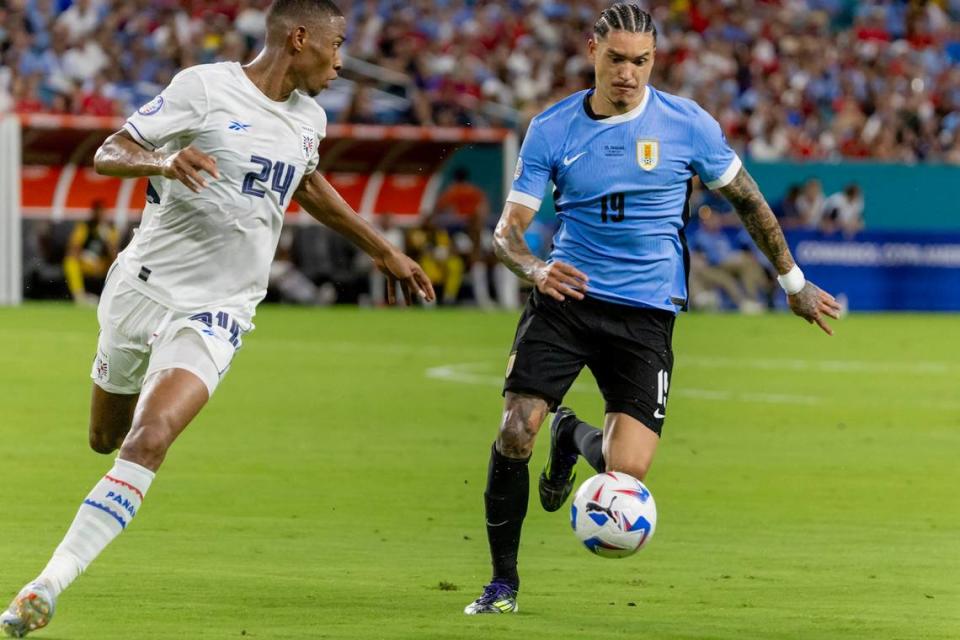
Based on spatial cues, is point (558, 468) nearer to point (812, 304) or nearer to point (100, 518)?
point (812, 304)

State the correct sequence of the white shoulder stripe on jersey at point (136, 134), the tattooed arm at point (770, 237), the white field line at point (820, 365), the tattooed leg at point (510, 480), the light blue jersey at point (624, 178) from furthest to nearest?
1. the white field line at point (820, 365)
2. the tattooed arm at point (770, 237)
3. the light blue jersey at point (624, 178)
4. the tattooed leg at point (510, 480)
5. the white shoulder stripe on jersey at point (136, 134)

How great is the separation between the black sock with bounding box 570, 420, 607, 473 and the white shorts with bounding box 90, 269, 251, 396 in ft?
6.46

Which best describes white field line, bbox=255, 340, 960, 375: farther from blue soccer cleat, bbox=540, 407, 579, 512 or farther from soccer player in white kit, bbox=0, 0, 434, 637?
soccer player in white kit, bbox=0, 0, 434, 637

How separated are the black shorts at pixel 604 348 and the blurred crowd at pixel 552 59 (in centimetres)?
2306

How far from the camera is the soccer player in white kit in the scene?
7238 mm

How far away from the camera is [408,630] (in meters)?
7.13

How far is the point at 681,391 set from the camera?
1877 centimetres

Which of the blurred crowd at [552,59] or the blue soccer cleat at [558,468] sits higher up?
the blue soccer cleat at [558,468]

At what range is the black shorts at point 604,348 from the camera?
26.2 ft

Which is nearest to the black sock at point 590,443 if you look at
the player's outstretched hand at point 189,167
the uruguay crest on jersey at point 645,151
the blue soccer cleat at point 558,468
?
the blue soccer cleat at point 558,468

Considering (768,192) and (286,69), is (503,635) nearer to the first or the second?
(286,69)

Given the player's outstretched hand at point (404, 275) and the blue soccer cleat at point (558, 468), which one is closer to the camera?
the player's outstretched hand at point (404, 275)

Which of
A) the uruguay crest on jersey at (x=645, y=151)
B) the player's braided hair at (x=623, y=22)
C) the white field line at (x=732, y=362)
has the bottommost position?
the white field line at (x=732, y=362)

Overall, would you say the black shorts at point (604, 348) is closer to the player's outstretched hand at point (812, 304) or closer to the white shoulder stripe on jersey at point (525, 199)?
the white shoulder stripe on jersey at point (525, 199)
